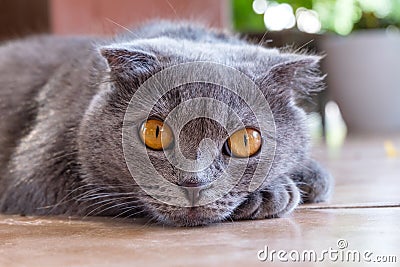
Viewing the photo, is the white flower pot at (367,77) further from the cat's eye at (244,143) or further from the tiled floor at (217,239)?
the cat's eye at (244,143)

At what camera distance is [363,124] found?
471 cm

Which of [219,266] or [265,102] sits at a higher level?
[265,102]

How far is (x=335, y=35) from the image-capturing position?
4879 mm

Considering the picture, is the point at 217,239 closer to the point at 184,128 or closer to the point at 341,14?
the point at 184,128

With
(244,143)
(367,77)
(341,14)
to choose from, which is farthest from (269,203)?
(341,14)

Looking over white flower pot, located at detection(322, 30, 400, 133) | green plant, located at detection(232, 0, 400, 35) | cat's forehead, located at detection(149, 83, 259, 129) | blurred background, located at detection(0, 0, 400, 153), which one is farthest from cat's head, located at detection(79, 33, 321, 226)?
green plant, located at detection(232, 0, 400, 35)

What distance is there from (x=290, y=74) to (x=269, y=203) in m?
0.28

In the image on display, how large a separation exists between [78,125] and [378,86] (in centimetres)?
331

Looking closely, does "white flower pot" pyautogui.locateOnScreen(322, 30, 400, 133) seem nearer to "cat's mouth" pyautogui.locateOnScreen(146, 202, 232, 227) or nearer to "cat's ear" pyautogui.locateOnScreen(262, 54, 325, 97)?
"cat's ear" pyautogui.locateOnScreen(262, 54, 325, 97)

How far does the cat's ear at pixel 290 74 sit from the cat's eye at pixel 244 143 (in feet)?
0.45

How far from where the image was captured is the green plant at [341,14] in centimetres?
497

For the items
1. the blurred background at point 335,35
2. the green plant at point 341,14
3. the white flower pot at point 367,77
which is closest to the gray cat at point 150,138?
the blurred background at point 335,35

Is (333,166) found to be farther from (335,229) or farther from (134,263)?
(134,263)

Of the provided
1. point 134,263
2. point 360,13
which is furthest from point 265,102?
point 360,13
